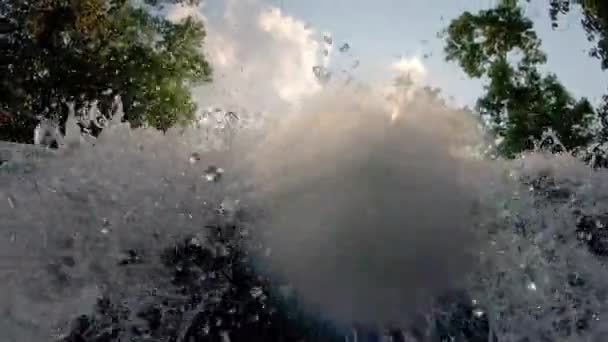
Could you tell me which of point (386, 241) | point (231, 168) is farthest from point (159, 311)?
point (386, 241)

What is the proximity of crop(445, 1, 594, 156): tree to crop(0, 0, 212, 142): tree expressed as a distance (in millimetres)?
7310

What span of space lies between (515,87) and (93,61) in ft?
33.7

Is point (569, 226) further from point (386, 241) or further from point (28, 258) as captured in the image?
point (28, 258)

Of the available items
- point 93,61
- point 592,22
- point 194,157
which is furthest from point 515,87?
point 194,157

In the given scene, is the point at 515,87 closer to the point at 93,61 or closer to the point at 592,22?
the point at 592,22

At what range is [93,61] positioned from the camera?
17.3m

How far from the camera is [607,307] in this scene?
2615mm

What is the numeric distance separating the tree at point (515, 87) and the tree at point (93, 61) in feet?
24.0

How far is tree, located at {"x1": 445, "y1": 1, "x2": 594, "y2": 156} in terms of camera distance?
653 inches

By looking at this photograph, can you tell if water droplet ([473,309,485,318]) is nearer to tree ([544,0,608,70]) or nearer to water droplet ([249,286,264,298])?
water droplet ([249,286,264,298])

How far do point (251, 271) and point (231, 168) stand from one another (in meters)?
0.49

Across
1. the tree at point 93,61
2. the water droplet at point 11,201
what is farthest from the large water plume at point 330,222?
the tree at point 93,61

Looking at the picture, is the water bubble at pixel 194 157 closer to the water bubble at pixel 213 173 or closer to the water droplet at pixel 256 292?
the water bubble at pixel 213 173

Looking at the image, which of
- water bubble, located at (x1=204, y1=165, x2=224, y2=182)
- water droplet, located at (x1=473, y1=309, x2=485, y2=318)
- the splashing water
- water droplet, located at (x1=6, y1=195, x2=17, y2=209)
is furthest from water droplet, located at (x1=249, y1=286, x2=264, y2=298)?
water droplet, located at (x1=6, y1=195, x2=17, y2=209)
